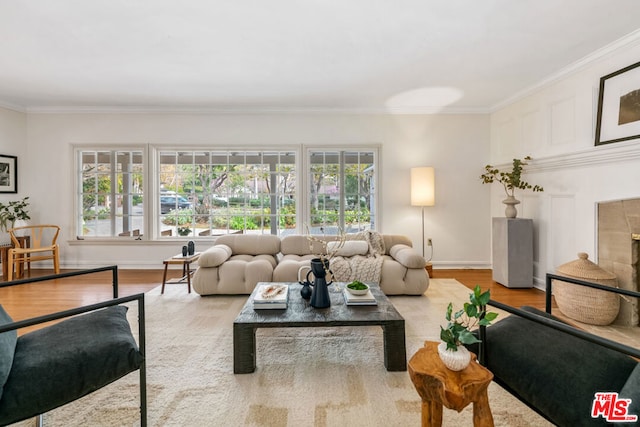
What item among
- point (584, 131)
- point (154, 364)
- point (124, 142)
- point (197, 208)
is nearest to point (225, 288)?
point (154, 364)

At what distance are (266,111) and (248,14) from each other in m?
2.61

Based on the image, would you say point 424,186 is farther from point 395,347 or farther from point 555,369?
point 555,369

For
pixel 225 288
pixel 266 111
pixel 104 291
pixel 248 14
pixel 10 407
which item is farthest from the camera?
pixel 266 111

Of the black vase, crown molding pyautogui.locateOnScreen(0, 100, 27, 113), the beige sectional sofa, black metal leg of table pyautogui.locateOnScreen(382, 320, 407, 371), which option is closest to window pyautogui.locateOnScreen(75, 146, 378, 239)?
crown molding pyautogui.locateOnScreen(0, 100, 27, 113)

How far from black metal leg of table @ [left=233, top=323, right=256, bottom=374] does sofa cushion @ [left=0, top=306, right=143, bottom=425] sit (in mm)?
678

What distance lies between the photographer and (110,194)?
210 inches

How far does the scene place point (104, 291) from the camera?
404 cm

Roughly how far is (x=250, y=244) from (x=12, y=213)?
3.77 m

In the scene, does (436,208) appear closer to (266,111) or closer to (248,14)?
(266,111)

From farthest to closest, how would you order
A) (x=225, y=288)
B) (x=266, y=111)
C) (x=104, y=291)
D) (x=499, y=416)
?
1. (x=266, y=111)
2. (x=104, y=291)
3. (x=225, y=288)
4. (x=499, y=416)

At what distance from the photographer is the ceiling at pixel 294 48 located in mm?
2564

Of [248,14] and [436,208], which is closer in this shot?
[248,14]

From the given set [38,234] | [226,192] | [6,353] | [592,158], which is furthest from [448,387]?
[38,234]

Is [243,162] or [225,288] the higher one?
[243,162]
